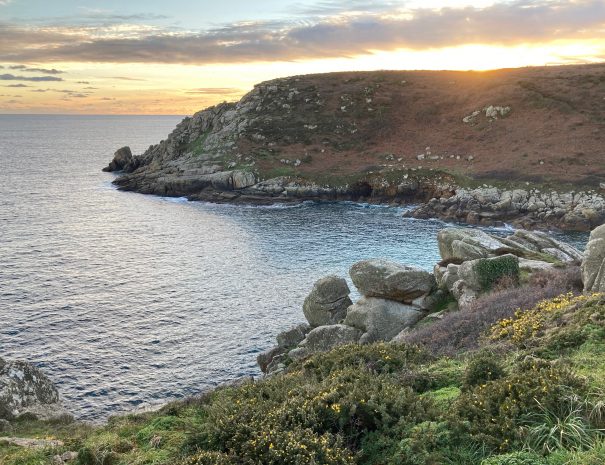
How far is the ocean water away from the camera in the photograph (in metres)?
33.5

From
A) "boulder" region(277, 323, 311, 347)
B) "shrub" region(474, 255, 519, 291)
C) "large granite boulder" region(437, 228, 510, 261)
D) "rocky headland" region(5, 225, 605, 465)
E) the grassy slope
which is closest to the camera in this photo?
"rocky headland" region(5, 225, 605, 465)

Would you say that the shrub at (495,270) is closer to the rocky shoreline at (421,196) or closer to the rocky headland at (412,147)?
the rocky shoreline at (421,196)

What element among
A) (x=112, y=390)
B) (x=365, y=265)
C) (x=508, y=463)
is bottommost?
(x=112, y=390)

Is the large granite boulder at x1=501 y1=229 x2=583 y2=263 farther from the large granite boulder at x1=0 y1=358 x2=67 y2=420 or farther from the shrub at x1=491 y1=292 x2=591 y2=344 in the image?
the large granite boulder at x1=0 y1=358 x2=67 y2=420

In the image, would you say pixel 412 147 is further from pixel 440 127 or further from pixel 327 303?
pixel 327 303

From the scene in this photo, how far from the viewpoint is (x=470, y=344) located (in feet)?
62.5

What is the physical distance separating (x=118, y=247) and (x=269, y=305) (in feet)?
88.6

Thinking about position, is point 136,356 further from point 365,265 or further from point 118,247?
point 118,247

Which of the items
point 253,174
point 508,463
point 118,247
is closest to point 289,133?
point 253,174

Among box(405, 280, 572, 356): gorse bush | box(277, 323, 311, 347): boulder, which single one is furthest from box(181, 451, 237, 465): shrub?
box(277, 323, 311, 347): boulder

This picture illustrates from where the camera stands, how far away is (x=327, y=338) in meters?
29.9

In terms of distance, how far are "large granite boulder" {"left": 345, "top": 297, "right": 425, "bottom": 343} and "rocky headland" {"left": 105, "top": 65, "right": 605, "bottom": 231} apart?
44.9 m

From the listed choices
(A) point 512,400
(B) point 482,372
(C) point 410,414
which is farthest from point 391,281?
(A) point 512,400

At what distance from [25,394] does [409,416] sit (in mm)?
20220
